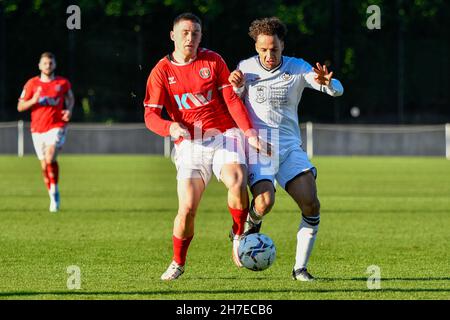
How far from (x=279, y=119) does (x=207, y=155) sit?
29.9 inches

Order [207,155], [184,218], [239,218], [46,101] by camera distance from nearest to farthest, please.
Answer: [184,218] → [207,155] → [239,218] → [46,101]

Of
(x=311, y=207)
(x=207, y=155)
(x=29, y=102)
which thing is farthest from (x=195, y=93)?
(x=29, y=102)

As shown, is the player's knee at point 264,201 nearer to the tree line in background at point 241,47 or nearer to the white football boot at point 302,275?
the white football boot at point 302,275

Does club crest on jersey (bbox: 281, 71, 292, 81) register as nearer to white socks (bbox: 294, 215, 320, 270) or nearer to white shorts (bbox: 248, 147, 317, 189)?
white shorts (bbox: 248, 147, 317, 189)

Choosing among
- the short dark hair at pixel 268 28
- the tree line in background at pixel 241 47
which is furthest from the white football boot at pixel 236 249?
the tree line in background at pixel 241 47

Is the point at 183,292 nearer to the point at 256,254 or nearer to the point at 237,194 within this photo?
the point at 256,254

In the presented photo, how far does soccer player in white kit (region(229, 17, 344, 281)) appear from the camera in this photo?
33.5 ft

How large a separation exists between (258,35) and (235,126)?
0.87 meters

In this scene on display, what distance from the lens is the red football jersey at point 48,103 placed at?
18.8 meters

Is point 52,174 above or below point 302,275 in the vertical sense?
above

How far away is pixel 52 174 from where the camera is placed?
723 inches

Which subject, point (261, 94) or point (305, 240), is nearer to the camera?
point (305, 240)

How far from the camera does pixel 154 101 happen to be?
10.2 meters
